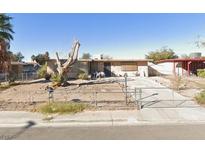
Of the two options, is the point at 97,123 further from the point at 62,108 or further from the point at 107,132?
the point at 62,108

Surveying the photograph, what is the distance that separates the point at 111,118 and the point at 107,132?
1.78 m

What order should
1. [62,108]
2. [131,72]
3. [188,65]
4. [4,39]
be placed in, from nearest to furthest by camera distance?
[62,108]
[4,39]
[188,65]
[131,72]

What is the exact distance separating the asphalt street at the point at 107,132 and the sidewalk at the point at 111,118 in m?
0.51

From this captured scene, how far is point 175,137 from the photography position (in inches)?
292

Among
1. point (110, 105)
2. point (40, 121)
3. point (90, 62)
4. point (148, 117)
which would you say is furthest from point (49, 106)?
point (90, 62)

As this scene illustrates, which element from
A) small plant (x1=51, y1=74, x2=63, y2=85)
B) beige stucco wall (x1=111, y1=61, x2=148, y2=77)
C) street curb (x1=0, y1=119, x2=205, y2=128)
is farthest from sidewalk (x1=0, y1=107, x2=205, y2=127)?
beige stucco wall (x1=111, y1=61, x2=148, y2=77)

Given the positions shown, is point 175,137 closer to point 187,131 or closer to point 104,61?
point 187,131

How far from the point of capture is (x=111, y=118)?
9914 millimetres

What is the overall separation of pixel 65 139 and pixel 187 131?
3948 millimetres

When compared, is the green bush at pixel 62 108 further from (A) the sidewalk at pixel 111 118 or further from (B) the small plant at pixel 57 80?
(B) the small plant at pixel 57 80

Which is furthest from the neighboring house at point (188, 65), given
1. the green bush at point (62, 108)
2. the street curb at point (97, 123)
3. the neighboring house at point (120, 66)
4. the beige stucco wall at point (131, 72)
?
the street curb at point (97, 123)

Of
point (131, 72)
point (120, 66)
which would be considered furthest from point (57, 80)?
point (131, 72)

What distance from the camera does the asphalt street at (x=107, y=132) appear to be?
7.55 meters

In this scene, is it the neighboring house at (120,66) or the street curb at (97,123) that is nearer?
the street curb at (97,123)
